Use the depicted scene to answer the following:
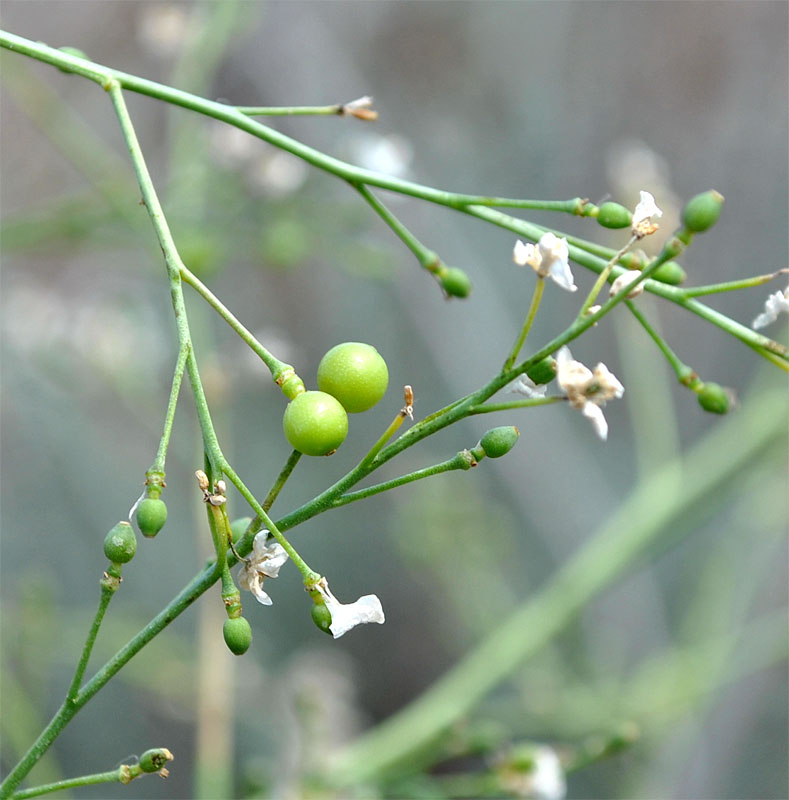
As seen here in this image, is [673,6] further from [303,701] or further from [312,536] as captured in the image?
[303,701]

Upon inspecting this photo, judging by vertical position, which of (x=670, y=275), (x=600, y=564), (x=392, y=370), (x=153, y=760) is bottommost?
(x=153, y=760)

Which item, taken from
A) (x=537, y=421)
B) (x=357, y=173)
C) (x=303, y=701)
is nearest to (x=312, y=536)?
(x=537, y=421)

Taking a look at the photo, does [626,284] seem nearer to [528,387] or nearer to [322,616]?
[528,387]

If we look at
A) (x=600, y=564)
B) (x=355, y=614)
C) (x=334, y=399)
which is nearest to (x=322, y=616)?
(x=355, y=614)

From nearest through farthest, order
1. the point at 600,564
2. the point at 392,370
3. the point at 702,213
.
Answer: the point at 702,213
the point at 600,564
the point at 392,370

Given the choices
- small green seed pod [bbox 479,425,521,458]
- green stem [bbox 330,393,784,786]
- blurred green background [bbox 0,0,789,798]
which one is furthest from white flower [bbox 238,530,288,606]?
green stem [bbox 330,393,784,786]
